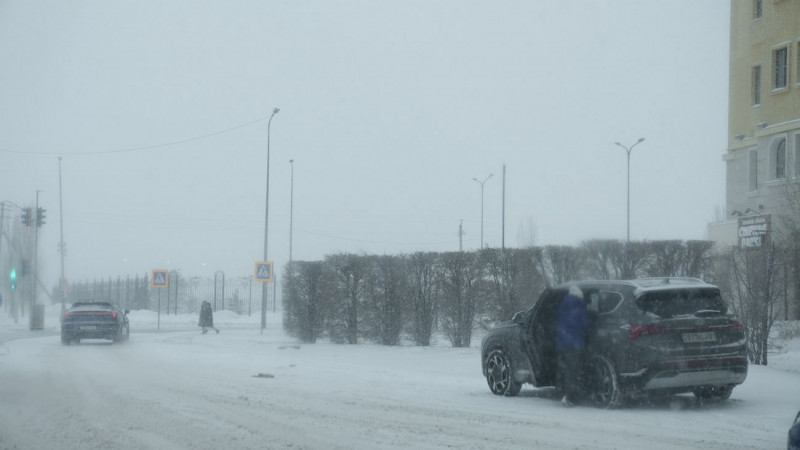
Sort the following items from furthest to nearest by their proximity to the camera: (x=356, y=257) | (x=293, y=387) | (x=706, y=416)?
(x=356, y=257), (x=293, y=387), (x=706, y=416)

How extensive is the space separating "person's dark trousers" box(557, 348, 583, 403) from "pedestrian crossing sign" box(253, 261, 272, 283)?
21.4 meters

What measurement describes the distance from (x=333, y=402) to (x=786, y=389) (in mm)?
6697

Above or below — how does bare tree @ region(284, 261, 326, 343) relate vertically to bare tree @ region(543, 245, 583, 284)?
below

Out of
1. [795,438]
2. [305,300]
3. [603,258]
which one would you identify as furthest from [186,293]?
[795,438]

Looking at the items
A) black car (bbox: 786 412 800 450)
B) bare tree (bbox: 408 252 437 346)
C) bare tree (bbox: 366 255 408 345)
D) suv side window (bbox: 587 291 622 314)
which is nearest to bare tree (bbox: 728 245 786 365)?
suv side window (bbox: 587 291 622 314)

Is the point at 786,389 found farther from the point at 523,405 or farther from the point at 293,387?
the point at 293,387

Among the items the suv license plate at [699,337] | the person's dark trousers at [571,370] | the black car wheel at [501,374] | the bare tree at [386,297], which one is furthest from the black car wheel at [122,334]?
the suv license plate at [699,337]

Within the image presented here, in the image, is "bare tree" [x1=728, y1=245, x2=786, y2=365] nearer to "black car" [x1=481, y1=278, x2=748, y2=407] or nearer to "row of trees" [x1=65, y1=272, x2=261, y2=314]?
"black car" [x1=481, y1=278, x2=748, y2=407]

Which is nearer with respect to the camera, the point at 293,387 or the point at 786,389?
the point at 786,389

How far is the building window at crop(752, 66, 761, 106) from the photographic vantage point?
37688 mm

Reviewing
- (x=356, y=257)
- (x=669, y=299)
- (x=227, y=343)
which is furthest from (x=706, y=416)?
(x=227, y=343)

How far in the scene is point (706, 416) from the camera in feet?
33.4

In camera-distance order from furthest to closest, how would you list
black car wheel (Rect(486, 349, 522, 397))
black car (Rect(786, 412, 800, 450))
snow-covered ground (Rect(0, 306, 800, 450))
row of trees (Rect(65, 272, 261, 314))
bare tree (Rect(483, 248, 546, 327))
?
row of trees (Rect(65, 272, 261, 314)) < bare tree (Rect(483, 248, 546, 327)) < black car wheel (Rect(486, 349, 522, 397)) < snow-covered ground (Rect(0, 306, 800, 450)) < black car (Rect(786, 412, 800, 450))

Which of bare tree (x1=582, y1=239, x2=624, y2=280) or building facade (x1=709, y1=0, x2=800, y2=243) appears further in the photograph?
building facade (x1=709, y1=0, x2=800, y2=243)
